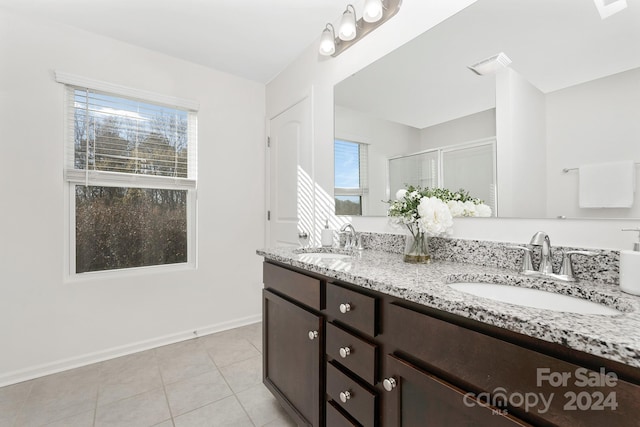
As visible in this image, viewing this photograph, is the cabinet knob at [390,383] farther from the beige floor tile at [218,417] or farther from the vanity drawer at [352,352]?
the beige floor tile at [218,417]

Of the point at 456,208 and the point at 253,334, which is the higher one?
the point at 456,208

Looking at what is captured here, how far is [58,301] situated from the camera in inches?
77.5

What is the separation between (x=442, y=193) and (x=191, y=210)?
210 cm

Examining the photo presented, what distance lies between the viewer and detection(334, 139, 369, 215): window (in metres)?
1.80

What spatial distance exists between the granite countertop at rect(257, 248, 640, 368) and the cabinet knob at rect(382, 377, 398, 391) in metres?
0.25

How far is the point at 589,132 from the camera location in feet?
2.98

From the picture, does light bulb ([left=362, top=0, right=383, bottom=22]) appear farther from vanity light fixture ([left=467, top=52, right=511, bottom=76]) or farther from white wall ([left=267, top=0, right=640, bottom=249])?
vanity light fixture ([left=467, top=52, right=511, bottom=76])

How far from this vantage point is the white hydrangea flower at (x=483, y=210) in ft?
3.92

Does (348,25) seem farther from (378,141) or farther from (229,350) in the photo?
(229,350)

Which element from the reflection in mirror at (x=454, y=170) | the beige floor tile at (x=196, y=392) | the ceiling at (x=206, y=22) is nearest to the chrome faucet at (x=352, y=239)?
the reflection in mirror at (x=454, y=170)

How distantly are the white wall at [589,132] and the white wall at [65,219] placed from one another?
2364 mm

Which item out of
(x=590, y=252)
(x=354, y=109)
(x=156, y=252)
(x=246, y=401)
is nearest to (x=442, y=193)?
(x=590, y=252)

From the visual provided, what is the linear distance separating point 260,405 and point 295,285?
846 millimetres

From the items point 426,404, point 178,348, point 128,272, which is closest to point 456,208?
point 426,404
